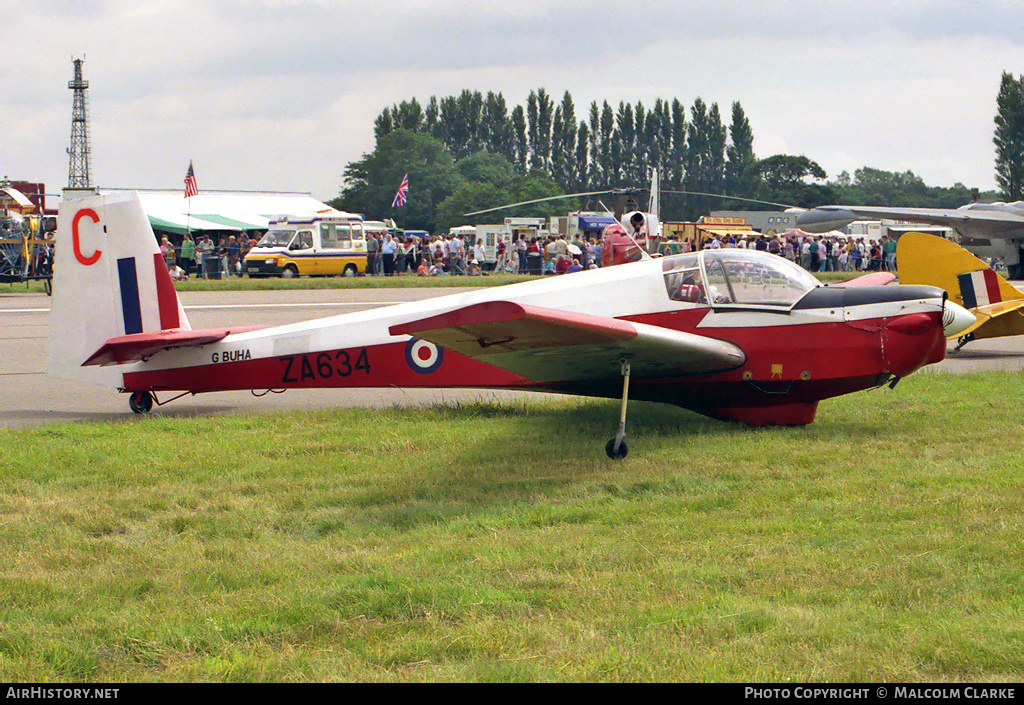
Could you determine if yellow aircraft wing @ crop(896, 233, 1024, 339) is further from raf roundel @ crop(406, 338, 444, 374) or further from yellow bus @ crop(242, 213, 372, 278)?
yellow bus @ crop(242, 213, 372, 278)

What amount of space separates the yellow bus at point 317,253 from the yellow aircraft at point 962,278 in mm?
26177

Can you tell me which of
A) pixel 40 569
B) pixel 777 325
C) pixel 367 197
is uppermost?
pixel 367 197

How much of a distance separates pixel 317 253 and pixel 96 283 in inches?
1063

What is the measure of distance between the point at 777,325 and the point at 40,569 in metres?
6.30

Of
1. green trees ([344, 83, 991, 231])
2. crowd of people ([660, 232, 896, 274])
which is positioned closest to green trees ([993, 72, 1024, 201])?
green trees ([344, 83, 991, 231])

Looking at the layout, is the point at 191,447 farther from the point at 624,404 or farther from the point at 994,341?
the point at 994,341

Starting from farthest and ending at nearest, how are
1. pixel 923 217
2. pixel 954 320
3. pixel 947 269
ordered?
pixel 923 217
pixel 947 269
pixel 954 320

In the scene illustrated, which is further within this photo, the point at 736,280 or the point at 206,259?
the point at 206,259

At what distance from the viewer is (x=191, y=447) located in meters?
8.71

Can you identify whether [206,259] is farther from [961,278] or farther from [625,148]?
[625,148]

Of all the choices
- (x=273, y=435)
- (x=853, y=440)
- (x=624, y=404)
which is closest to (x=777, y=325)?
(x=853, y=440)

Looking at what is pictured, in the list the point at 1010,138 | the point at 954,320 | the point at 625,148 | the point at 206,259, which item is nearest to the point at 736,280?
the point at 954,320

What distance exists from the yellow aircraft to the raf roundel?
7.22 m

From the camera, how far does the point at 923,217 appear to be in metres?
28.1
